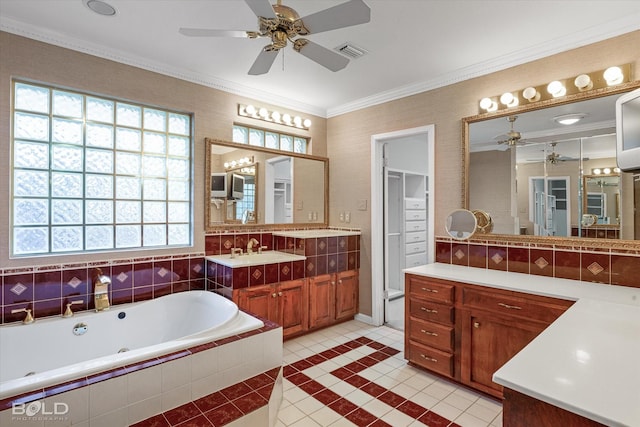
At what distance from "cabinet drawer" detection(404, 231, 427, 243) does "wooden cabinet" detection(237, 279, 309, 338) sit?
2088 millimetres

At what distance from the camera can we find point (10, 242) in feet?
7.68

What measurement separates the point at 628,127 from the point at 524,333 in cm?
134

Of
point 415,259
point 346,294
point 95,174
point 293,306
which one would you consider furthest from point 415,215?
point 95,174

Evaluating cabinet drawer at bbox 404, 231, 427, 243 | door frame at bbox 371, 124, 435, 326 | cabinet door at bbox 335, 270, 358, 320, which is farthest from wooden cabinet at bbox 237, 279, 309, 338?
cabinet drawer at bbox 404, 231, 427, 243

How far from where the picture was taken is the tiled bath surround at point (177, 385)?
1459 millimetres

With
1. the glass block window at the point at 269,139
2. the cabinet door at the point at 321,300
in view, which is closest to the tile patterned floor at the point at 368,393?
the cabinet door at the point at 321,300

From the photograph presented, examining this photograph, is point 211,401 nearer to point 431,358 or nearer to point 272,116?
point 431,358

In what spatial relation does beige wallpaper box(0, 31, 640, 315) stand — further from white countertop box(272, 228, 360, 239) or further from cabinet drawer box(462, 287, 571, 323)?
cabinet drawer box(462, 287, 571, 323)

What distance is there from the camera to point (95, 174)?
2717mm

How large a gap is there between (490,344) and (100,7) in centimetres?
341

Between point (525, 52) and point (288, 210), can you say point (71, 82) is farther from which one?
point (525, 52)

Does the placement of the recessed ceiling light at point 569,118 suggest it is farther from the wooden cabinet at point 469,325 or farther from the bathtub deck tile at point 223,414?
the bathtub deck tile at point 223,414

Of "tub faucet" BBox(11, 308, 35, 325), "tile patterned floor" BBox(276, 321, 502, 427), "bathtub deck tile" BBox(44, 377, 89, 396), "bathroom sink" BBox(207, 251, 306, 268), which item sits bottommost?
"tile patterned floor" BBox(276, 321, 502, 427)

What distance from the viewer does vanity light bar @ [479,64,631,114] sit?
2209 millimetres
